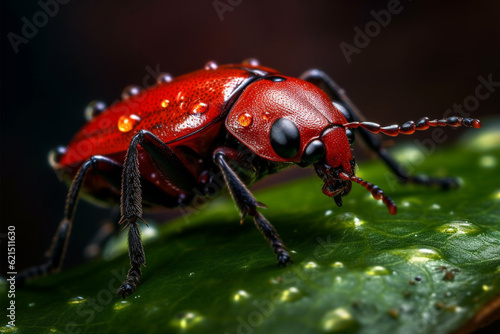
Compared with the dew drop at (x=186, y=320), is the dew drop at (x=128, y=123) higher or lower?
higher

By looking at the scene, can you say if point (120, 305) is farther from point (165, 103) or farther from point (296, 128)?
point (165, 103)

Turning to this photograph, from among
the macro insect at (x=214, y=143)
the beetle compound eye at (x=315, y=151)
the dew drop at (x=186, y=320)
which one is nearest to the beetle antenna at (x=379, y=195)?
the macro insect at (x=214, y=143)

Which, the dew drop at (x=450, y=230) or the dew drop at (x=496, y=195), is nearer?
the dew drop at (x=450, y=230)

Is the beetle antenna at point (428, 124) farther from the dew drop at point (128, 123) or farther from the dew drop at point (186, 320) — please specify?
the dew drop at point (128, 123)

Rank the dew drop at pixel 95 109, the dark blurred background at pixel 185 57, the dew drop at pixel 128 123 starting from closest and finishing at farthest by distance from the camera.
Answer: the dew drop at pixel 128 123 → the dew drop at pixel 95 109 → the dark blurred background at pixel 185 57

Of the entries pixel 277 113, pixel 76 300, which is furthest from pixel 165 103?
pixel 76 300

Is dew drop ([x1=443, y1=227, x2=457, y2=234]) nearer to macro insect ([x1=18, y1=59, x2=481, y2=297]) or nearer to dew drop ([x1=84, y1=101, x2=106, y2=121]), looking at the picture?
macro insect ([x1=18, y1=59, x2=481, y2=297])

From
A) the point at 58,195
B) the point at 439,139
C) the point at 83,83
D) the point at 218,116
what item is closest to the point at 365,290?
the point at 218,116
